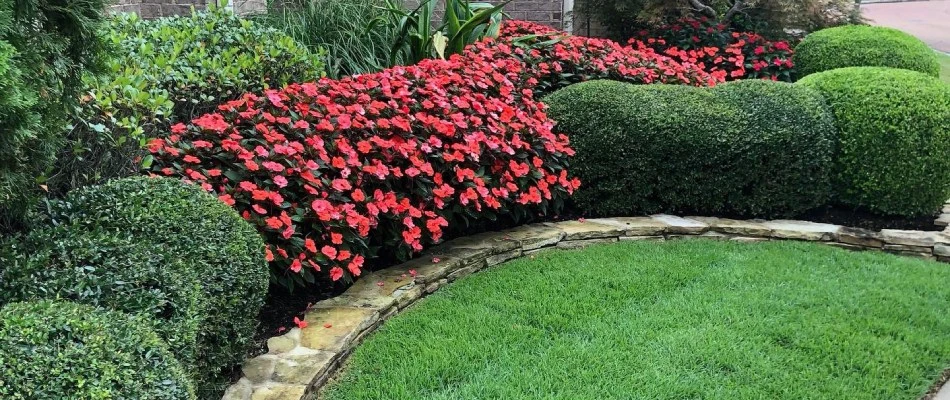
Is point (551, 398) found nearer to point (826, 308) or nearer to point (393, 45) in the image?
point (826, 308)

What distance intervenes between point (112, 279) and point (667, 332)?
212 cm

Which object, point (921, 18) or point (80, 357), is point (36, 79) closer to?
point (80, 357)

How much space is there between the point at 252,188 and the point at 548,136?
1864mm

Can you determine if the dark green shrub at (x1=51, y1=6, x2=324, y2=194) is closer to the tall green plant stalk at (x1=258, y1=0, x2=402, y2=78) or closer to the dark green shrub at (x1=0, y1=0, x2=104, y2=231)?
the dark green shrub at (x1=0, y1=0, x2=104, y2=231)

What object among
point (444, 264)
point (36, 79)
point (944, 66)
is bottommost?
point (944, 66)

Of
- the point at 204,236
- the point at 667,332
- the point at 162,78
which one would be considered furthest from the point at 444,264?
the point at 162,78

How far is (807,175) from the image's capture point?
4285 mm

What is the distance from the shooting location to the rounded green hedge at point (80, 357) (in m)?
1.51

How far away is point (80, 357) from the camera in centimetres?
158

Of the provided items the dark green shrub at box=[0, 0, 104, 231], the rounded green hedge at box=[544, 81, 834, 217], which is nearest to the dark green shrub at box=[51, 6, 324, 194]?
the dark green shrub at box=[0, 0, 104, 231]

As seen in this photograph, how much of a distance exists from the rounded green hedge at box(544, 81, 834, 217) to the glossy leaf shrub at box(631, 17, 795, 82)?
206 cm

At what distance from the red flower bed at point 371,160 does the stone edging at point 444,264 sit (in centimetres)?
14

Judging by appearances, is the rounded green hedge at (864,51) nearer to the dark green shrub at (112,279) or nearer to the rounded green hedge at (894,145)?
the rounded green hedge at (894,145)

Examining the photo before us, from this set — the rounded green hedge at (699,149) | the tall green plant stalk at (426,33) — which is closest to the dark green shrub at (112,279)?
the rounded green hedge at (699,149)
